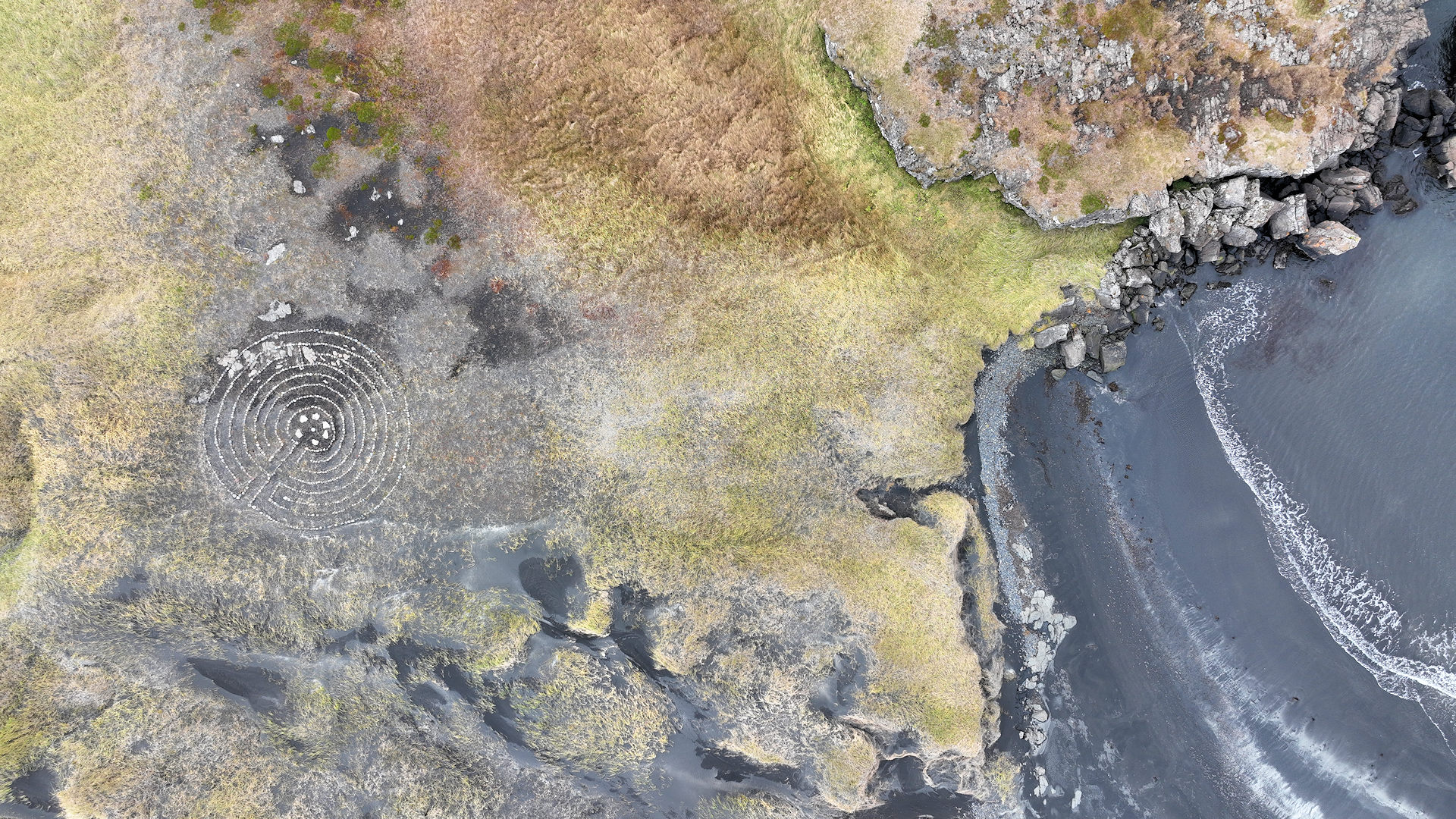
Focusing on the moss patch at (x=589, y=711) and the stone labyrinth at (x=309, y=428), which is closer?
the stone labyrinth at (x=309, y=428)

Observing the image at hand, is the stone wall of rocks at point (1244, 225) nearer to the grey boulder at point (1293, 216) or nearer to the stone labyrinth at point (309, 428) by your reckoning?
the grey boulder at point (1293, 216)

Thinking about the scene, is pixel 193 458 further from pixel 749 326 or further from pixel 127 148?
pixel 749 326

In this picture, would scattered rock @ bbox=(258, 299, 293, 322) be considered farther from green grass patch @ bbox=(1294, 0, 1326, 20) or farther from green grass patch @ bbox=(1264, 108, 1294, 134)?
green grass patch @ bbox=(1294, 0, 1326, 20)

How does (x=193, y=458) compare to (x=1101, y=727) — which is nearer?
(x=193, y=458)

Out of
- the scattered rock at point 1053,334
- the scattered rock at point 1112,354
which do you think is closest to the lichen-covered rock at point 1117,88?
the scattered rock at point 1053,334

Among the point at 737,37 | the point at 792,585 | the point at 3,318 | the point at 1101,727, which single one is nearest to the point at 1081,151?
the point at 737,37
